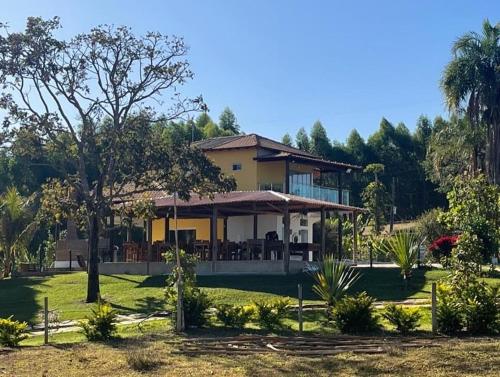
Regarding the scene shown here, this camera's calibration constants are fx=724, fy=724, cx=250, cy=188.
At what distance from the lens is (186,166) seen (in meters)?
22.9

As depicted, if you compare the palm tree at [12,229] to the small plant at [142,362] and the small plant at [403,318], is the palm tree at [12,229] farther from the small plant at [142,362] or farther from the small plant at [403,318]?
the small plant at [142,362]

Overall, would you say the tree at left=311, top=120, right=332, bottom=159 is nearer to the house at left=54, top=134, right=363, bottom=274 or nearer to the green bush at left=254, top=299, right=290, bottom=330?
the house at left=54, top=134, right=363, bottom=274

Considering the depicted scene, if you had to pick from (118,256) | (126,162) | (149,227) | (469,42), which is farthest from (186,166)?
(469,42)

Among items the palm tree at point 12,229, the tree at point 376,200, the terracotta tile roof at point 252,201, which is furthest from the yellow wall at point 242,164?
the tree at point 376,200

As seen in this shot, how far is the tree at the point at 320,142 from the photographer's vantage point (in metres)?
61.6

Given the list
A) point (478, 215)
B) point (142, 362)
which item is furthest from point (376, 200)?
point (142, 362)

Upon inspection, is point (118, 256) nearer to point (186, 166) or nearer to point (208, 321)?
point (186, 166)

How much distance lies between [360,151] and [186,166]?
1631 inches

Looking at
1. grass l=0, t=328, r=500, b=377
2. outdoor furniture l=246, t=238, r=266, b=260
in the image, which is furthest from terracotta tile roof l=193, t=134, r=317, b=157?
grass l=0, t=328, r=500, b=377

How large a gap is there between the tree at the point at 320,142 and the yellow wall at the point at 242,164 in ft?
77.3

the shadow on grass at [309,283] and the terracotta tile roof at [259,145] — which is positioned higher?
the terracotta tile roof at [259,145]

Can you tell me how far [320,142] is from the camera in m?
62.5

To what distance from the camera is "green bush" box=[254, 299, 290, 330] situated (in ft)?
48.5

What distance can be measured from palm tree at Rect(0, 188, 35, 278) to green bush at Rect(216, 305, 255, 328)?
19.6 metres
